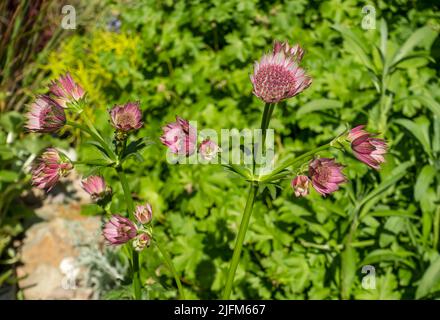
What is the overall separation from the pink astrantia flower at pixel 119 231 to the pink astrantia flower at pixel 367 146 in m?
0.59

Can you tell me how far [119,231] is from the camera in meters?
1.26

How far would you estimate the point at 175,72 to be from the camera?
2973 mm

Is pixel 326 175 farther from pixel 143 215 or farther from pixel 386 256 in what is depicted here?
pixel 386 256

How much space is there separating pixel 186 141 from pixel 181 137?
2 centimetres

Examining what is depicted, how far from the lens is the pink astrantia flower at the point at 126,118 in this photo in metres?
1.27

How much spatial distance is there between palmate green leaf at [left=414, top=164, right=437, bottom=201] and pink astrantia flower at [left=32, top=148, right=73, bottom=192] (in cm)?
150

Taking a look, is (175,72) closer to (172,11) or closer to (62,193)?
(172,11)

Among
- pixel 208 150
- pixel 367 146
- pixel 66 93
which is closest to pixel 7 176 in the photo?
pixel 66 93

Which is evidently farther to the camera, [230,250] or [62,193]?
[62,193]

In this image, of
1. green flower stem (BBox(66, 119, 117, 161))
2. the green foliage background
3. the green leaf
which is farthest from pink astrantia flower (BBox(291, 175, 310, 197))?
the green leaf

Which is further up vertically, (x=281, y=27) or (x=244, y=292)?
A: (x=281, y=27)
